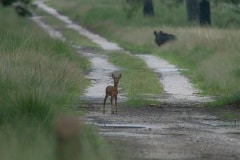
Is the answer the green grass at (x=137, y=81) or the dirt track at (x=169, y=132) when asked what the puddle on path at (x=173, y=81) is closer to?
the green grass at (x=137, y=81)

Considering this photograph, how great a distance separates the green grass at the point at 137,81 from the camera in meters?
19.0

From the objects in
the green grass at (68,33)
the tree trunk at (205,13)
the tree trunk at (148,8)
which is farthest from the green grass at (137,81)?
the tree trunk at (148,8)

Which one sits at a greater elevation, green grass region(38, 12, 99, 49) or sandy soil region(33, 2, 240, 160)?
green grass region(38, 12, 99, 49)

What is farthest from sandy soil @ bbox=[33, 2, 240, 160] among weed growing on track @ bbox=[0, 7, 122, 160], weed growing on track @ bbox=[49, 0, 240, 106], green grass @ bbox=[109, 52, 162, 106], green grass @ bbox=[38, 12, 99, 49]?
green grass @ bbox=[38, 12, 99, 49]

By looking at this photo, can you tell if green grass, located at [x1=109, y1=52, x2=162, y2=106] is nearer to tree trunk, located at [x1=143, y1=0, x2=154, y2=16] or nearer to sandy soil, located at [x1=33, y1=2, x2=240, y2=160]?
sandy soil, located at [x1=33, y1=2, x2=240, y2=160]

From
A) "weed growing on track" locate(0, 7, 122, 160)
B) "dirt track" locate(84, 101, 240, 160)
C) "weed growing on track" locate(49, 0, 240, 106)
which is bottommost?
"dirt track" locate(84, 101, 240, 160)

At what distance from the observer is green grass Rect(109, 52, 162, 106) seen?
19.0 metres

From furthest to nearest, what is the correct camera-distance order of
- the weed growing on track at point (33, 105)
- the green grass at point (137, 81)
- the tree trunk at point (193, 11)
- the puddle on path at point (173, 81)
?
the tree trunk at point (193, 11), the puddle on path at point (173, 81), the green grass at point (137, 81), the weed growing on track at point (33, 105)

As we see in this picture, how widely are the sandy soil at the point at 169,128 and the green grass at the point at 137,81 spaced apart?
36cm

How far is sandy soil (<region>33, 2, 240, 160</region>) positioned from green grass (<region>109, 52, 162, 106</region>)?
0.36m

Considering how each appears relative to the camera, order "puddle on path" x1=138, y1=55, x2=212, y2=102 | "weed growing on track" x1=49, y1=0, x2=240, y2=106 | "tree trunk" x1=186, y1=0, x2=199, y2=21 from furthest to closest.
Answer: "tree trunk" x1=186, y1=0, x2=199, y2=21
"weed growing on track" x1=49, y1=0, x2=240, y2=106
"puddle on path" x1=138, y1=55, x2=212, y2=102

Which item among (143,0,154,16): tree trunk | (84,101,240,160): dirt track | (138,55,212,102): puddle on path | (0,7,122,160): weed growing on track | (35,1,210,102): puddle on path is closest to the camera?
(0,7,122,160): weed growing on track

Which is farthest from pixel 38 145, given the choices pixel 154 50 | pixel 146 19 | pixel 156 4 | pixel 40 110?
pixel 156 4

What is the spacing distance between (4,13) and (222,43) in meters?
11.4
